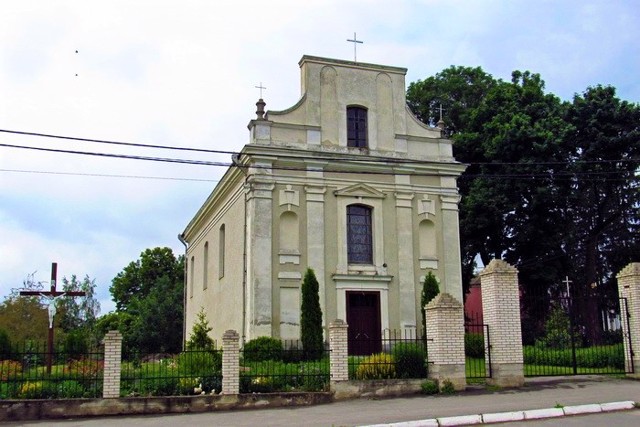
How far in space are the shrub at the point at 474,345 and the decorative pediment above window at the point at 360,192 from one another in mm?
6052

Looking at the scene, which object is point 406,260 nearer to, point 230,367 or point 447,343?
point 447,343

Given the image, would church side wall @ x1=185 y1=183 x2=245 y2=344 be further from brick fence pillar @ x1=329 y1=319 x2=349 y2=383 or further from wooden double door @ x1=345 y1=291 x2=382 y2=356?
brick fence pillar @ x1=329 y1=319 x2=349 y2=383

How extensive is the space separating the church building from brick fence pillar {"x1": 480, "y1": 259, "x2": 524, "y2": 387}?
7844mm

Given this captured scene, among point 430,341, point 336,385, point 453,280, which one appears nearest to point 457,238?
point 453,280

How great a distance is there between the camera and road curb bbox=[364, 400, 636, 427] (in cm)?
1206

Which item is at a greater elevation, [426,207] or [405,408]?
[426,207]

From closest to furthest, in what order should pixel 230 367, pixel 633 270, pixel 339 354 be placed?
pixel 230 367, pixel 339 354, pixel 633 270

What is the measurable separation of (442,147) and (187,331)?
60.9ft

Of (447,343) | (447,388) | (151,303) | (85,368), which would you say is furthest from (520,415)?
(151,303)

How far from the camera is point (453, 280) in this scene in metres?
25.4

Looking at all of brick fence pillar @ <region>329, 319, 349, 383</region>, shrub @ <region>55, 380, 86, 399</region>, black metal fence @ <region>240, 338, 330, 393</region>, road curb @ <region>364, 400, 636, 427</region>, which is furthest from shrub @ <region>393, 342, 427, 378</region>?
shrub @ <region>55, 380, 86, 399</region>

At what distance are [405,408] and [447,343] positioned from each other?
2589mm

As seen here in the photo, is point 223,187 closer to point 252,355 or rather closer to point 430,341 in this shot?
point 252,355

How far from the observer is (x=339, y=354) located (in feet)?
50.1
